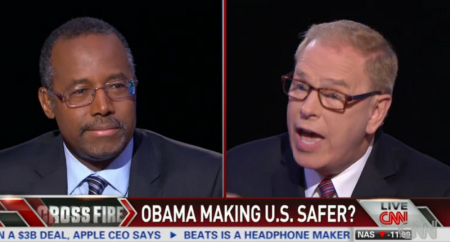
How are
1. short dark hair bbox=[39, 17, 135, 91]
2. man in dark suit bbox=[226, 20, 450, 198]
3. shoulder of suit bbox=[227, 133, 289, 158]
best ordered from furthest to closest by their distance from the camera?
1. shoulder of suit bbox=[227, 133, 289, 158]
2. short dark hair bbox=[39, 17, 135, 91]
3. man in dark suit bbox=[226, 20, 450, 198]

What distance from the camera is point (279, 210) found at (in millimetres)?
4602

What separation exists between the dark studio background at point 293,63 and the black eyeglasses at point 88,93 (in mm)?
646

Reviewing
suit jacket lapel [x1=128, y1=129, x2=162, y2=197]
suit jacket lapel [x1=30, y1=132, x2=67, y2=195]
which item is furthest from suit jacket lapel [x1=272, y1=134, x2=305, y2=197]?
suit jacket lapel [x1=30, y1=132, x2=67, y2=195]

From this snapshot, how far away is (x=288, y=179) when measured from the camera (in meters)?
4.64

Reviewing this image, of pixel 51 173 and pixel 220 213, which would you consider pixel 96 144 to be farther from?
pixel 220 213

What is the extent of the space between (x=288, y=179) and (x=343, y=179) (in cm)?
33

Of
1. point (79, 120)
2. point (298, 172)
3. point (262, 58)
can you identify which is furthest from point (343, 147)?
point (79, 120)

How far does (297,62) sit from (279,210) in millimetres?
899

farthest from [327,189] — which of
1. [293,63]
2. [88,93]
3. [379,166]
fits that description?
[88,93]

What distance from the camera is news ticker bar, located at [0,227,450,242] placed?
180 inches

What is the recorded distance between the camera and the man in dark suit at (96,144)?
444 cm

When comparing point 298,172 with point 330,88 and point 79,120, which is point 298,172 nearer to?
point 330,88

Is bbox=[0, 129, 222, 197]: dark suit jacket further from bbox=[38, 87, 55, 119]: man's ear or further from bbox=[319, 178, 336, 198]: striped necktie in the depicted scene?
A: bbox=[319, 178, 336, 198]: striped necktie

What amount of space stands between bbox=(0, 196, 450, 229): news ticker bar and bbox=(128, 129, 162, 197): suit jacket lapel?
0.18ft
